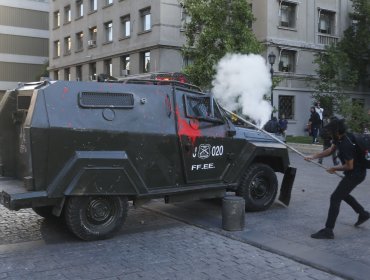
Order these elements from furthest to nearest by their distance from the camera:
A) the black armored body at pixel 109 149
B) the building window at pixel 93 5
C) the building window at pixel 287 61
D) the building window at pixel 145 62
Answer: the building window at pixel 93 5, the building window at pixel 145 62, the building window at pixel 287 61, the black armored body at pixel 109 149

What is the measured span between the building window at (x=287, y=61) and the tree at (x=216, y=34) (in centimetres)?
938

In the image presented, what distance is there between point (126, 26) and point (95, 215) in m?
31.8

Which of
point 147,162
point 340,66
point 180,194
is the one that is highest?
point 340,66

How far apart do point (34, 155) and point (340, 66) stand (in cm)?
2605

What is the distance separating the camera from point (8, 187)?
6.62 meters

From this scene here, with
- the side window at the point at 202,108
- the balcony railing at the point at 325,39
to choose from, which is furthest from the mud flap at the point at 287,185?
the balcony railing at the point at 325,39

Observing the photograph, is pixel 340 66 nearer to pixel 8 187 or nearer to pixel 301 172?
pixel 301 172

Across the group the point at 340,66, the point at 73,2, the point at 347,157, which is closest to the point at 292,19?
the point at 340,66

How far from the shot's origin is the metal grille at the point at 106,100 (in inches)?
261

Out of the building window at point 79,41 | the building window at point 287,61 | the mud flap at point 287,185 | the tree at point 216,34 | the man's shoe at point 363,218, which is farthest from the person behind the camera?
the building window at point 79,41

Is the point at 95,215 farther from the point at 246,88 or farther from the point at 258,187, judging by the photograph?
the point at 246,88

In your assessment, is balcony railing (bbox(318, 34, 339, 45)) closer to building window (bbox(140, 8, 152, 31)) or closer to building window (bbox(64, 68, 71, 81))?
building window (bbox(140, 8, 152, 31))

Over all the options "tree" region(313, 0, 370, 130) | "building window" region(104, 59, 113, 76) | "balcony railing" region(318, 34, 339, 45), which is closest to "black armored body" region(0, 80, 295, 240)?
"tree" region(313, 0, 370, 130)

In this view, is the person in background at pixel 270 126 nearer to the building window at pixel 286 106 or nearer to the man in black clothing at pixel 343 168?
the man in black clothing at pixel 343 168
